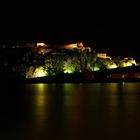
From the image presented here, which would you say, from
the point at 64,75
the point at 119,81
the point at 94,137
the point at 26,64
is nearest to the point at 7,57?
the point at 26,64

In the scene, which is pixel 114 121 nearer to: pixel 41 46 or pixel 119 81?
pixel 119 81

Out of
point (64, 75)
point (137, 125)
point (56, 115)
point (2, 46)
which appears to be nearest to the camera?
point (137, 125)

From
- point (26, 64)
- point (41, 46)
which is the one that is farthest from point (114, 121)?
point (41, 46)

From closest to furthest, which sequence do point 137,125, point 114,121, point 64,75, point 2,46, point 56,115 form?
point 137,125, point 114,121, point 56,115, point 64,75, point 2,46

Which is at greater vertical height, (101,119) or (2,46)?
(2,46)

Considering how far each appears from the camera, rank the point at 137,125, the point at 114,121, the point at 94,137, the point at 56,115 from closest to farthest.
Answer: the point at 94,137 < the point at 137,125 < the point at 114,121 < the point at 56,115

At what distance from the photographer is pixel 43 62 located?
279 feet

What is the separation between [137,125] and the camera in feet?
60.5

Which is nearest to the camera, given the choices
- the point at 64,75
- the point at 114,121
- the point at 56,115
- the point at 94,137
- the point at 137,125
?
the point at 94,137

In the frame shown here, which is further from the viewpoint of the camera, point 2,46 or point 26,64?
point 2,46

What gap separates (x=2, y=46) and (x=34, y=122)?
79.5 metres

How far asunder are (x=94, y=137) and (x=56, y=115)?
712 centimetres

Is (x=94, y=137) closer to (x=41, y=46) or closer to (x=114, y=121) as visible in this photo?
(x=114, y=121)

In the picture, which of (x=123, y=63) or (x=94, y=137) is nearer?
(x=94, y=137)
